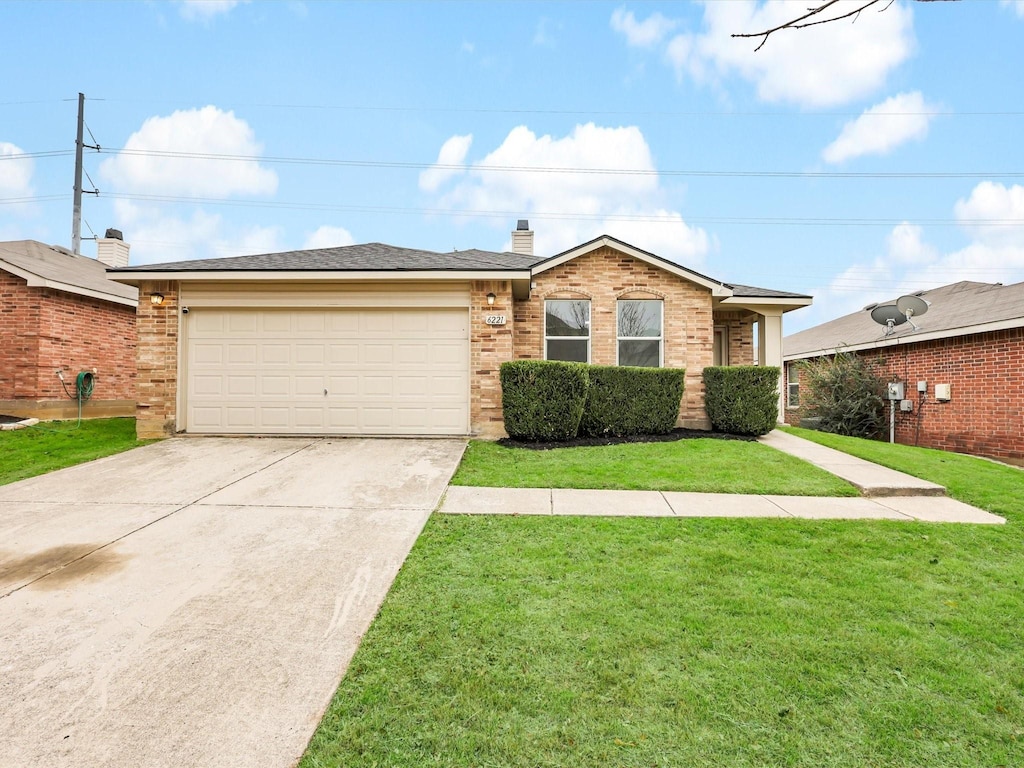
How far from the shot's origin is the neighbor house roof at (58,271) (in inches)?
429

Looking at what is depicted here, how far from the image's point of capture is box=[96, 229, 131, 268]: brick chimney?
50.4 feet

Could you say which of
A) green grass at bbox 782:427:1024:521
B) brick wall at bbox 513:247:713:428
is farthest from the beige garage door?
green grass at bbox 782:427:1024:521

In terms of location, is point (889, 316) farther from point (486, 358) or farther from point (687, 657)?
point (687, 657)

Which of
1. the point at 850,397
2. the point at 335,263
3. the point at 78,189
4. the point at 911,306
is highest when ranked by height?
the point at 78,189

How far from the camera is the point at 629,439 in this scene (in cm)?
948

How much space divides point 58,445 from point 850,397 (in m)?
18.0

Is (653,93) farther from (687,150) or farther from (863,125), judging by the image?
(863,125)

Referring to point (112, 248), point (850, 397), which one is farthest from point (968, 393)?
point (112, 248)

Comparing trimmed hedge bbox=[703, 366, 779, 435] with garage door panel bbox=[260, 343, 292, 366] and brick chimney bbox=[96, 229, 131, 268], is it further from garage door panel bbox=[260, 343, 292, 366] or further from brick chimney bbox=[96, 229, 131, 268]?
brick chimney bbox=[96, 229, 131, 268]

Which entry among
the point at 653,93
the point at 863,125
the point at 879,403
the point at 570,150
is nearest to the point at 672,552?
the point at 879,403

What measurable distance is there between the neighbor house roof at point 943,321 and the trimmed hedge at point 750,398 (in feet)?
16.9

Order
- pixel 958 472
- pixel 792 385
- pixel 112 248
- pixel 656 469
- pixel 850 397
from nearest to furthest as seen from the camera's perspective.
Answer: pixel 656 469, pixel 958 472, pixel 850 397, pixel 112 248, pixel 792 385

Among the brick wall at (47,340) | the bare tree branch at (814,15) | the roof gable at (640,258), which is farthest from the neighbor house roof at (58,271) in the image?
the bare tree branch at (814,15)

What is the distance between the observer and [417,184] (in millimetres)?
29938
